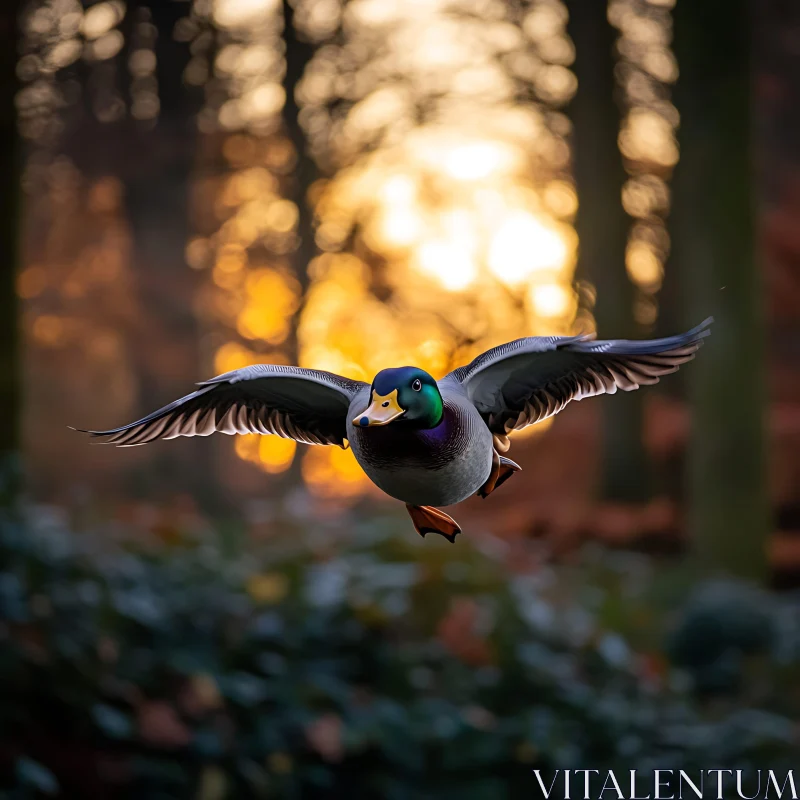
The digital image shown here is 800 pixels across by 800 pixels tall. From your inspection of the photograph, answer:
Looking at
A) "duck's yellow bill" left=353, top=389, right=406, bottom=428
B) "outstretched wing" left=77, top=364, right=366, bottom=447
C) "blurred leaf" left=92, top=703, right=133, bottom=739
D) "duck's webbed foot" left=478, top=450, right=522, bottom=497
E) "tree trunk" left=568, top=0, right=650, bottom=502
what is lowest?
"blurred leaf" left=92, top=703, right=133, bottom=739

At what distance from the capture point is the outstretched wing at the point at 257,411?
1.01 metres

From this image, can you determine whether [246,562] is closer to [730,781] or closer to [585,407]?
[730,781]

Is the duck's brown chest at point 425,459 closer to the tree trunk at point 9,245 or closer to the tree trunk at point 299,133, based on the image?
the tree trunk at point 9,245

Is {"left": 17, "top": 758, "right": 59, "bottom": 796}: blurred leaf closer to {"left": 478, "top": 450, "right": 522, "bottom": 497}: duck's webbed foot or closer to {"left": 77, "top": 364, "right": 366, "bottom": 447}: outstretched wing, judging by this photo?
{"left": 77, "top": 364, "right": 366, "bottom": 447}: outstretched wing

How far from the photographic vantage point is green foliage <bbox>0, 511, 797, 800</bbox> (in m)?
4.32

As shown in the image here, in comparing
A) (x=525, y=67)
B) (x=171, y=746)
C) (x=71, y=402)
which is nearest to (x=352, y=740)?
(x=171, y=746)

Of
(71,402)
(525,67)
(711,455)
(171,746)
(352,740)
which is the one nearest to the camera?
(171,746)

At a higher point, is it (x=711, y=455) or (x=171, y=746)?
(x=711, y=455)

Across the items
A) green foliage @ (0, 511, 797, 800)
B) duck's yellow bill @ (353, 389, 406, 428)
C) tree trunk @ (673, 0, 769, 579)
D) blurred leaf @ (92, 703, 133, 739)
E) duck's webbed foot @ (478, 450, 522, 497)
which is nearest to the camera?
duck's yellow bill @ (353, 389, 406, 428)

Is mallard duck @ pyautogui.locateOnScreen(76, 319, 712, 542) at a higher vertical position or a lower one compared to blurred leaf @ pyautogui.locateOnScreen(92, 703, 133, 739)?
higher

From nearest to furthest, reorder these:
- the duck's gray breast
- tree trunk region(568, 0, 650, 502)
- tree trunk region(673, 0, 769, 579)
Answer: the duck's gray breast, tree trunk region(673, 0, 769, 579), tree trunk region(568, 0, 650, 502)

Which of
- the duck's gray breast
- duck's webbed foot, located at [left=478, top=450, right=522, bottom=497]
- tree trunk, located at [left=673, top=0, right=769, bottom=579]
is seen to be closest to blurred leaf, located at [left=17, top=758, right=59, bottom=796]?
duck's webbed foot, located at [left=478, top=450, right=522, bottom=497]

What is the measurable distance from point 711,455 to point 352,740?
3.94 meters

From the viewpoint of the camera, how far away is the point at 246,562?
19.6ft
